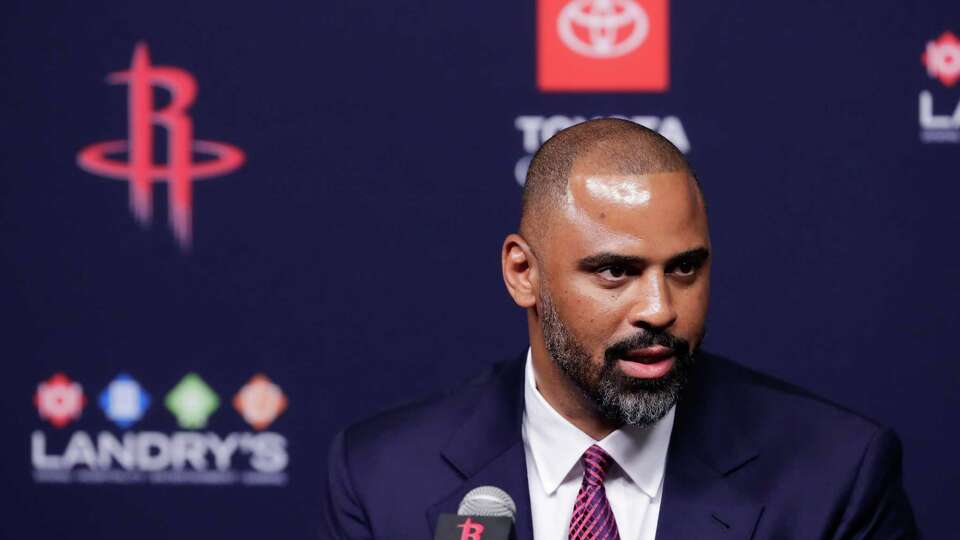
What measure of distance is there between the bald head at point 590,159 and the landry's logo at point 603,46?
0.80 meters

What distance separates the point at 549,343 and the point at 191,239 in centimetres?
117

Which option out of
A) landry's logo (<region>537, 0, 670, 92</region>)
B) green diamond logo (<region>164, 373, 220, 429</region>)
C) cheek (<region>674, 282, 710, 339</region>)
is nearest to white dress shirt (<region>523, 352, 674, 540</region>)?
cheek (<region>674, 282, 710, 339</region>)

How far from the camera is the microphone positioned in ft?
4.10

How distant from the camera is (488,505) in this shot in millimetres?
1294

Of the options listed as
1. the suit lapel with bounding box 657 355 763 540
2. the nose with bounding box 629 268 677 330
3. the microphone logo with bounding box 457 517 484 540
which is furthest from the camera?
the suit lapel with bounding box 657 355 763 540

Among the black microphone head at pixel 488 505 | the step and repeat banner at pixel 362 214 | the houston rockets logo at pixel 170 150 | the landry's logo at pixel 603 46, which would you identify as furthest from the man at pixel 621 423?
the houston rockets logo at pixel 170 150

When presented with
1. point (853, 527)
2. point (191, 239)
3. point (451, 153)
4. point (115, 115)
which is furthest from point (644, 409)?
point (115, 115)

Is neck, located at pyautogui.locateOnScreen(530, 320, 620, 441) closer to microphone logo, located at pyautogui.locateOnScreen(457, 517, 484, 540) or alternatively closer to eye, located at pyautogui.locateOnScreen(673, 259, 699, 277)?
eye, located at pyautogui.locateOnScreen(673, 259, 699, 277)

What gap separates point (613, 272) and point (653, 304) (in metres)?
0.08

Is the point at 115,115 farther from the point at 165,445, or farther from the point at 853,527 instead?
the point at 853,527

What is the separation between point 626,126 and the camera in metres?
1.64

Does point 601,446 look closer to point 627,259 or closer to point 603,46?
point 627,259

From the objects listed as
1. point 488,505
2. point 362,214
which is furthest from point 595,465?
point 362,214

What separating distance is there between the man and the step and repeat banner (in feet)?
2.24
